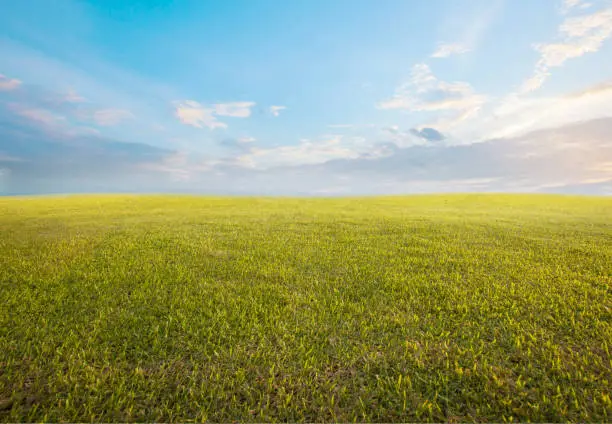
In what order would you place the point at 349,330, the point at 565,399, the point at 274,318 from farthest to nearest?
the point at 274,318, the point at 349,330, the point at 565,399

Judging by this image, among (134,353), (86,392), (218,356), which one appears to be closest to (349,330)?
(218,356)

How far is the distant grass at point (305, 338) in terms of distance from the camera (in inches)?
142

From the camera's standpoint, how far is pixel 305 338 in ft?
16.3

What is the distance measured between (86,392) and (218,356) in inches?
70.8

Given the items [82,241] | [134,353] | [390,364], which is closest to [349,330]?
[390,364]

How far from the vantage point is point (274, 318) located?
5.61 metres

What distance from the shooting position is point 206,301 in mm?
6383

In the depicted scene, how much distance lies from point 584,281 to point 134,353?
37.3 ft

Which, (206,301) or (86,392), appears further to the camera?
(206,301)

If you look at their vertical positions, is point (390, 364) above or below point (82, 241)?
below

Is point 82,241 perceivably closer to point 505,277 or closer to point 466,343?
point 466,343

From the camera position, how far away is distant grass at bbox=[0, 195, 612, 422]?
142 inches

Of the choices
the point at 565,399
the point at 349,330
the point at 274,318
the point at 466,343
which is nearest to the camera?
the point at 565,399

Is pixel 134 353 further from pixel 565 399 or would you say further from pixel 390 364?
pixel 565 399
